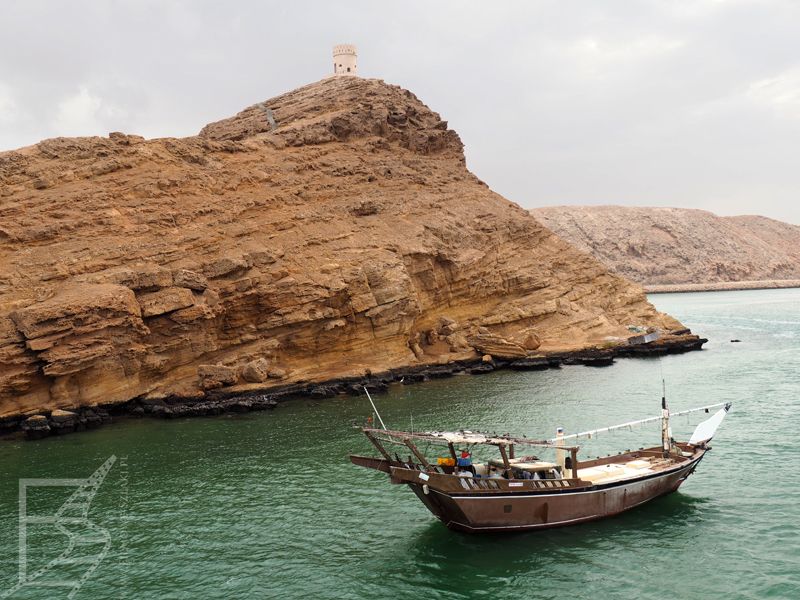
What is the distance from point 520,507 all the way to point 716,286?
174878mm

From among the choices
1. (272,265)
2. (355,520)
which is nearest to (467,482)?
(355,520)

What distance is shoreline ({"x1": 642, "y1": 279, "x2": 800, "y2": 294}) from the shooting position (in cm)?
17712

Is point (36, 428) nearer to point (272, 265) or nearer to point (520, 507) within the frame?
point (272, 265)

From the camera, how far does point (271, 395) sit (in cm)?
4597

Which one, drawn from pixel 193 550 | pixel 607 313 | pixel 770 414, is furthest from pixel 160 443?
pixel 607 313

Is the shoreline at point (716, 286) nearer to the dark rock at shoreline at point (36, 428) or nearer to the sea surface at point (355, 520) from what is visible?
the sea surface at point (355, 520)

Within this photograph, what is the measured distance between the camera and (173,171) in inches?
2153

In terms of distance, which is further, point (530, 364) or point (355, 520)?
point (530, 364)

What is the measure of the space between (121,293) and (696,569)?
37.4 meters

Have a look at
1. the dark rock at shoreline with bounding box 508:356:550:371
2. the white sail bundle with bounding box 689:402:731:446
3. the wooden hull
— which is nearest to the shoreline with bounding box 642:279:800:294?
the dark rock at shoreline with bounding box 508:356:550:371

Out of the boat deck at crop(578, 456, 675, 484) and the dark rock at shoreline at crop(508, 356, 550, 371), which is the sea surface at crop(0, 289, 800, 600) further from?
the dark rock at shoreline at crop(508, 356, 550, 371)

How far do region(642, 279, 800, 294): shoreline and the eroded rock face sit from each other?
11298cm

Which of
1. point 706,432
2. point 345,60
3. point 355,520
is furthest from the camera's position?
point 345,60

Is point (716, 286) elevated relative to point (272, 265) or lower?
elevated
